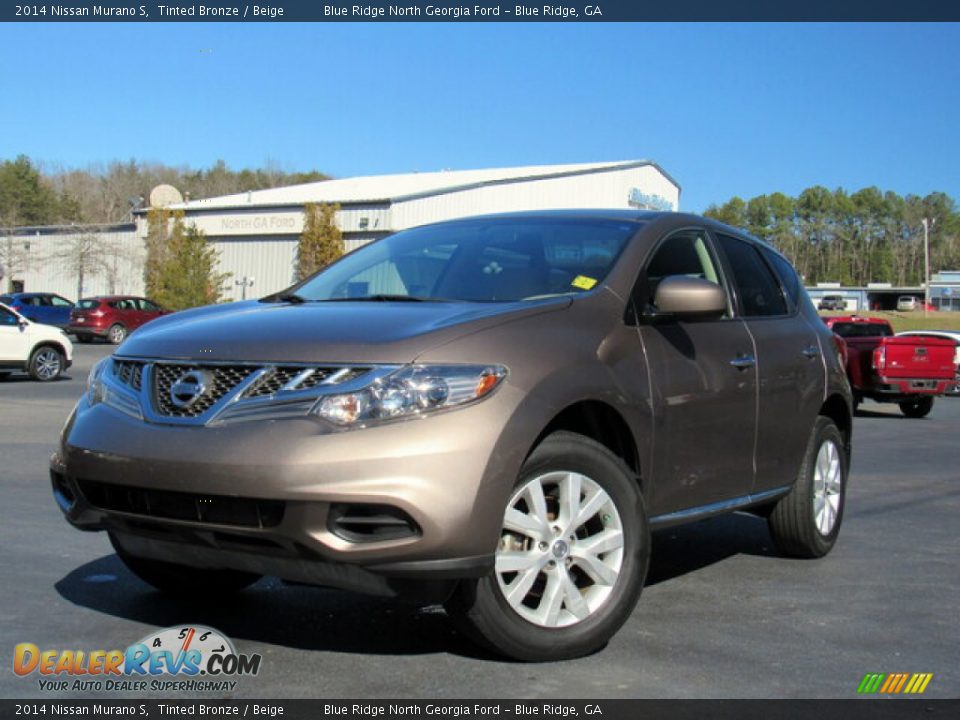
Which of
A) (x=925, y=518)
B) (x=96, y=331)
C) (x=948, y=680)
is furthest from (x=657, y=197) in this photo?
(x=948, y=680)

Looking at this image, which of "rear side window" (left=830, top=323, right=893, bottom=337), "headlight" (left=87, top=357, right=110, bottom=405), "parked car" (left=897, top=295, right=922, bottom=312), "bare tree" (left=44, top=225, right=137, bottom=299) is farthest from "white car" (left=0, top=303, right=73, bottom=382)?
"parked car" (left=897, top=295, right=922, bottom=312)

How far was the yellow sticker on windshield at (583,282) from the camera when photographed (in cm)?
465

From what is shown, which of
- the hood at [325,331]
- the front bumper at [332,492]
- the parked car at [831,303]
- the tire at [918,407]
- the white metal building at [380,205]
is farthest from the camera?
the parked car at [831,303]

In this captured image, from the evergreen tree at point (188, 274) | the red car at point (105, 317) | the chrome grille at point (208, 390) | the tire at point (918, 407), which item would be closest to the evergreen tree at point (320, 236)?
the evergreen tree at point (188, 274)

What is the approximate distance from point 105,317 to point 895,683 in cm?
3721

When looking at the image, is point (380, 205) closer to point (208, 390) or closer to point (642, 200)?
point (642, 200)

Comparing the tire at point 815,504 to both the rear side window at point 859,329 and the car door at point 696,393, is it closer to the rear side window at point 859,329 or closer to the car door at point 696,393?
the car door at point 696,393

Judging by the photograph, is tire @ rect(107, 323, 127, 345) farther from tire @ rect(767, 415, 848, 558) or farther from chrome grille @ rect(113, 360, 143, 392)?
chrome grille @ rect(113, 360, 143, 392)

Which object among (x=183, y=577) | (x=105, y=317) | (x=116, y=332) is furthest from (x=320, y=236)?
(x=183, y=577)

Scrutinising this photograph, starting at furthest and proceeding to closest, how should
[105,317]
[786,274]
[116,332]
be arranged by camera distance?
1. [116,332]
2. [105,317]
3. [786,274]

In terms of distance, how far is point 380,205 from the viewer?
48.6 m

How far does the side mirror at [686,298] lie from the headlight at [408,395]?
1.18 m

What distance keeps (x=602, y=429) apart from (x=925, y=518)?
431cm

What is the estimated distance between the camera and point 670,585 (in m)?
5.45
